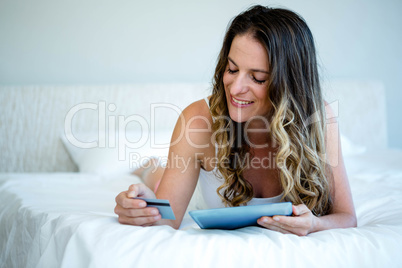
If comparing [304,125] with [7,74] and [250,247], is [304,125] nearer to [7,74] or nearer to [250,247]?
[250,247]

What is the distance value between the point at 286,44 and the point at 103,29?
2026 mm

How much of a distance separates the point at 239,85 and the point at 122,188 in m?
1.02

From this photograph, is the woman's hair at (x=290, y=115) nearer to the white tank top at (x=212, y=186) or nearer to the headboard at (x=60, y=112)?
the white tank top at (x=212, y=186)

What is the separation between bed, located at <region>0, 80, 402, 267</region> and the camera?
3.22 ft

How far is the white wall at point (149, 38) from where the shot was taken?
9.67 ft

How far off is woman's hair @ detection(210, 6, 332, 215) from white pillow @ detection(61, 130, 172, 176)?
1069 millimetres

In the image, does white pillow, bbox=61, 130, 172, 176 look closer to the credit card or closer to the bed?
the bed

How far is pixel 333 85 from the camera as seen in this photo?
332 centimetres

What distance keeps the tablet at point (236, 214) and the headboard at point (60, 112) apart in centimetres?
194

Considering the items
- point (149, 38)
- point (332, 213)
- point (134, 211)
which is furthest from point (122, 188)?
point (149, 38)

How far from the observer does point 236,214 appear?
3.47ft

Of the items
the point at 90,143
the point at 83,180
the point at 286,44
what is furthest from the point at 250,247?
A: the point at 90,143

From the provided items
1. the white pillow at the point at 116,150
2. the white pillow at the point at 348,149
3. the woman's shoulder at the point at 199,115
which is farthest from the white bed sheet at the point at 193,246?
the white pillow at the point at 348,149

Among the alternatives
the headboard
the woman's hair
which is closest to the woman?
the woman's hair
